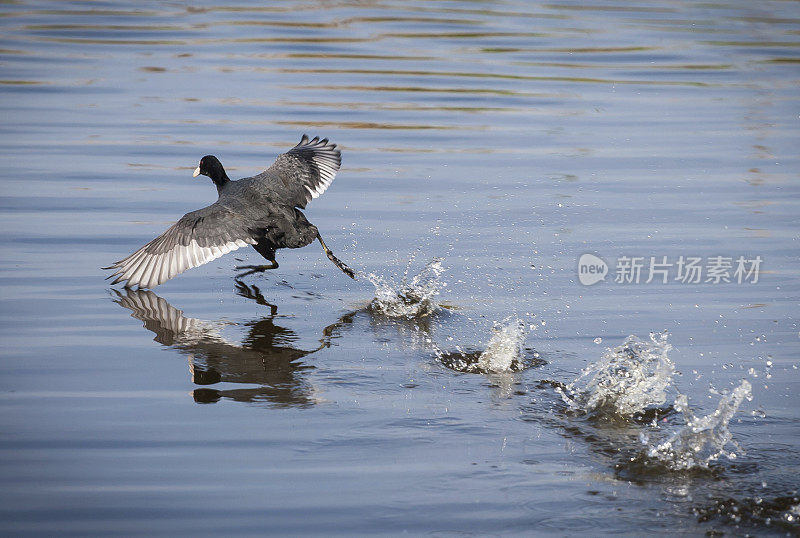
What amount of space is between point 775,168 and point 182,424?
21.9 ft

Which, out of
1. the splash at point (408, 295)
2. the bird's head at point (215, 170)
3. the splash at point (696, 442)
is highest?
the bird's head at point (215, 170)

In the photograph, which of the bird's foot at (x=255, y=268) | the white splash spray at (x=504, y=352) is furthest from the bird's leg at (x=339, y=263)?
the white splash spray at (x=504, y=352)

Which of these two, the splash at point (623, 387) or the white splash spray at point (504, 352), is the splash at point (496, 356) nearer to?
the white splash spray at point (504, 352)

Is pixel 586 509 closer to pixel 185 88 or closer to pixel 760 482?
pixel 760 482

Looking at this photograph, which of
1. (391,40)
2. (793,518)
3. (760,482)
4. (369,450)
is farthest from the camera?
(391,40)

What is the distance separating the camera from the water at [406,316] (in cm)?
359

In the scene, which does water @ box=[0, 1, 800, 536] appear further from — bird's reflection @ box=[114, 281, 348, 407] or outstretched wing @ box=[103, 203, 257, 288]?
outstretched wing @ box=[103, 203, 257, 288]

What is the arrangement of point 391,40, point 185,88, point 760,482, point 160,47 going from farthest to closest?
1. point 391,40
2. point 160,47
3. point 185,88
4. point 760,482

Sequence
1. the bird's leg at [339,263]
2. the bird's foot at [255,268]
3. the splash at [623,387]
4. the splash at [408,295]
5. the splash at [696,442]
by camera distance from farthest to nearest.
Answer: the bird's foot at [255,268] → the bird's leg at [339,263] → the splash at [408,295] → the splash at [623,387] → the splash at [696,442]

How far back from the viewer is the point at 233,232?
19.0ft

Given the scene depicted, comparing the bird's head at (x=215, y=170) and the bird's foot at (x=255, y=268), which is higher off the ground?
the bird's head at (x=215, y=170)

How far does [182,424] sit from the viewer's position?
411cm

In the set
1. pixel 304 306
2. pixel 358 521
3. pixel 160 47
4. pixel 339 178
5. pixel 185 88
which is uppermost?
pixel 160 47

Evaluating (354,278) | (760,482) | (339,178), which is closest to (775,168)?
(339,178)
